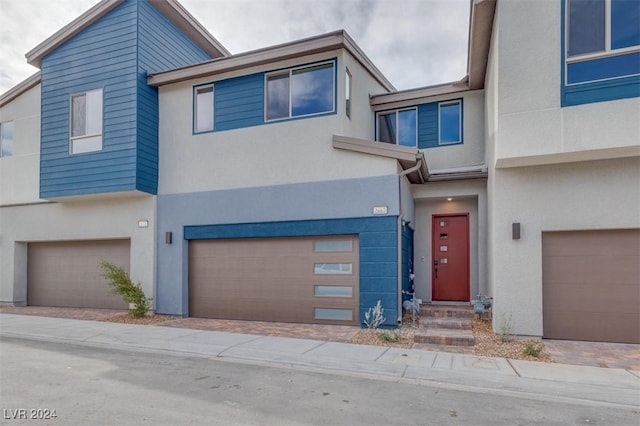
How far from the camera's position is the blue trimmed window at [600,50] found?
6.94 metres

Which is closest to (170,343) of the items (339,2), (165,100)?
(165,100)

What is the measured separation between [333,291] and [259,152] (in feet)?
12.7

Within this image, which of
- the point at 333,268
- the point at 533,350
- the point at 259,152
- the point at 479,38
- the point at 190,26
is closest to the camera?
the point at 533,350

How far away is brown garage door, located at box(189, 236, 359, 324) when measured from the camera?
9.16 metres

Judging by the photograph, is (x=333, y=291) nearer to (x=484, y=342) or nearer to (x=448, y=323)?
(x=448, y=323)

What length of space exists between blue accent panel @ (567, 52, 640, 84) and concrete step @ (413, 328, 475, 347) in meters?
5.10

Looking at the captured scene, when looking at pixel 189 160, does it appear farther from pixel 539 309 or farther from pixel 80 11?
pixel 539 309

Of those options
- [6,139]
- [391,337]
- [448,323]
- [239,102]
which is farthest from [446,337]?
[6,139]

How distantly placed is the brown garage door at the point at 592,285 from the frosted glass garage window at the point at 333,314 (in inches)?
157

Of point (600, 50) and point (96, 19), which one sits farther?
point (96, 19)

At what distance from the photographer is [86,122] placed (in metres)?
11.3

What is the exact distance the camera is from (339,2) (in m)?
12.3

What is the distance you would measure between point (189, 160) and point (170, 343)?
5.04 meters

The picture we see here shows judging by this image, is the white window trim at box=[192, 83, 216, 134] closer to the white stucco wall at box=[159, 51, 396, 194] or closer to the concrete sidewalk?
the white stucco wall at box=[159, 51, 396, 194]
